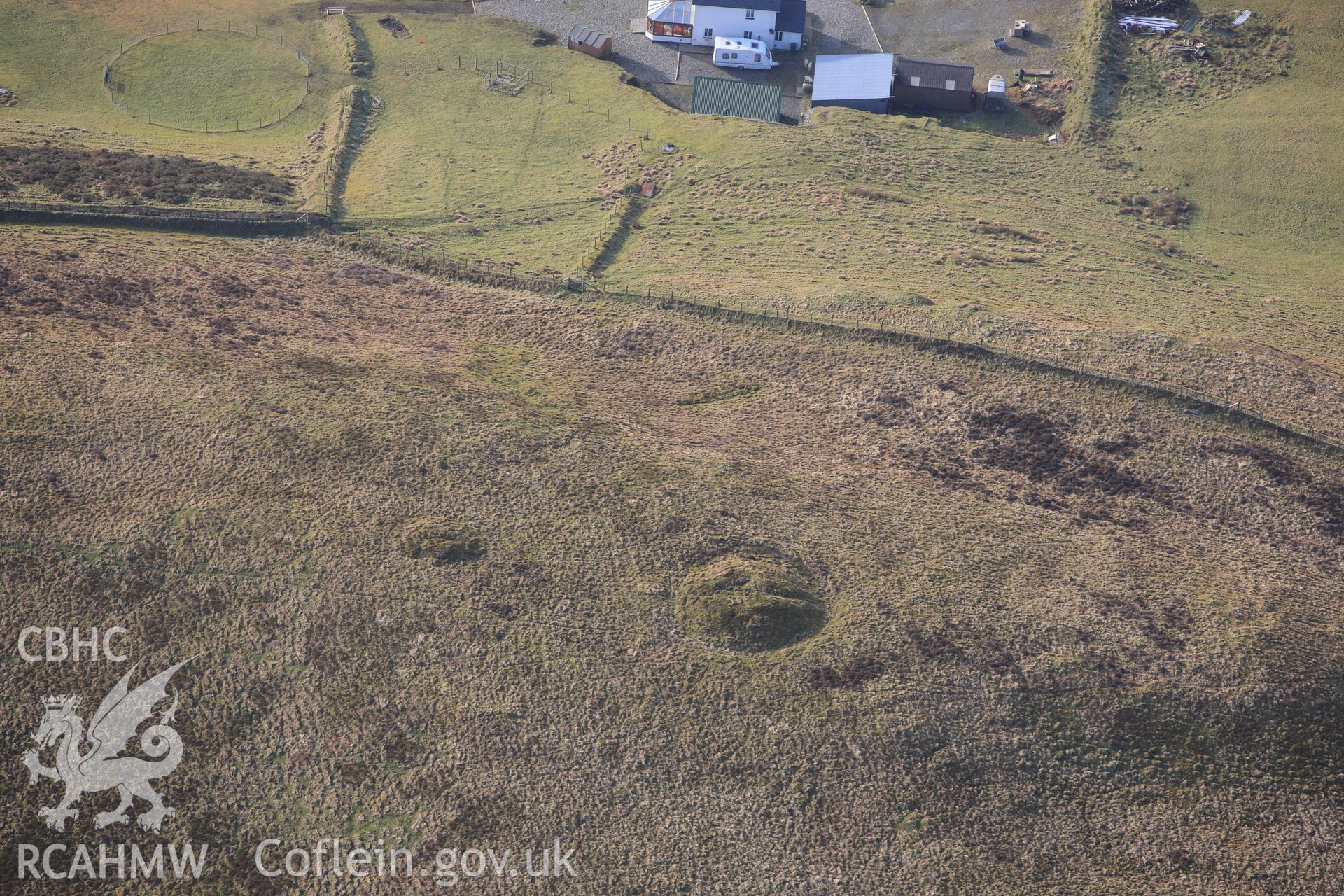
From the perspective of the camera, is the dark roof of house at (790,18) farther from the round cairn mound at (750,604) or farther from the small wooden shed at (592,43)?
the round cairn mound at (750,604)

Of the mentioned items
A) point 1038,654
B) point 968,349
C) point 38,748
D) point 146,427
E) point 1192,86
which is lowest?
point 38,748

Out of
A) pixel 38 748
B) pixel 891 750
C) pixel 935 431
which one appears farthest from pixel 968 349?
pixel 38 748

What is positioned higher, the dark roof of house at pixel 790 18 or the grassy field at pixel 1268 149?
the dark roof of house at pixel 790 18

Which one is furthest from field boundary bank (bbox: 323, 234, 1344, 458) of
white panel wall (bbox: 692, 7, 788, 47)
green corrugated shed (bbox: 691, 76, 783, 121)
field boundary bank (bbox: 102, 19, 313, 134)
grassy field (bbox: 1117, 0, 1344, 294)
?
white panel wall (bbox: 692, 7, 788, 47)

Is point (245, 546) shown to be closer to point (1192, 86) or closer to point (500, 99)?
point (500, 99)

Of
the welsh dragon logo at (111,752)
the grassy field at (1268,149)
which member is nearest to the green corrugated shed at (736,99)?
the grassy field at (1268,149)

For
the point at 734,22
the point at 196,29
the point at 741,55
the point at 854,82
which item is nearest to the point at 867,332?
the point at 854,82

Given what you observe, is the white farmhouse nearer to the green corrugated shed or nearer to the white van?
the white van
